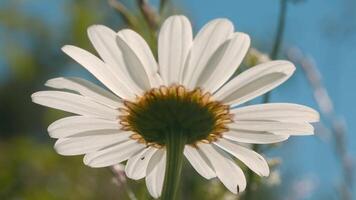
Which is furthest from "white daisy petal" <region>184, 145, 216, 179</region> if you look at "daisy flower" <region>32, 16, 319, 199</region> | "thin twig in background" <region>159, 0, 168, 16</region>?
"thin twig in background" <region>159, 0, 168, 16</region>

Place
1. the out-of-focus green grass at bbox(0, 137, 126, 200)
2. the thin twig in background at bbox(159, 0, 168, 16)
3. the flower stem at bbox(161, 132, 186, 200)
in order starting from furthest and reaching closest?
the out-of-focus green grass at bbox(0, 137, 126, 200) → the thin twig in background at bbox(159, 0, 168, 16) → the flower stem at bbox(161, 132, 186, 200)

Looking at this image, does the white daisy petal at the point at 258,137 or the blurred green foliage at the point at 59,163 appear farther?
the blurred green foliage at the point at 59,163

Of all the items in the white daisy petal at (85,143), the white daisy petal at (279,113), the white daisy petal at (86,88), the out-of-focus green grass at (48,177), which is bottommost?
the white daisy petal at (85,143)

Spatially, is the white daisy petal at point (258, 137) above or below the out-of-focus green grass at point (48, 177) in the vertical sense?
below

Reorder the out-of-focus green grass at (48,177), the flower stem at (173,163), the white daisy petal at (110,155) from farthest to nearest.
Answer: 1. the out-of-focus green grass at (48,177)
2. the white daisy petal at (110,155)
3. the flower stem at (173,163)

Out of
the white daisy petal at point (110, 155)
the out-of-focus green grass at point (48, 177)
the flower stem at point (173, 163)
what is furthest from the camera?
the out-of-focus green grass at point (48, 177)

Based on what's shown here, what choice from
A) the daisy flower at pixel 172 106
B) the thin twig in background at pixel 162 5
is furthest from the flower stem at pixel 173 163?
the thin twig in background at pixel 162 5

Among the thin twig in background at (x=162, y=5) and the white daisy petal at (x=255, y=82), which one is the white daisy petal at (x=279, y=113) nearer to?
the white daisy petal at (x=255, y=82)

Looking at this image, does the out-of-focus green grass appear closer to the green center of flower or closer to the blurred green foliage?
the blurred green foliage

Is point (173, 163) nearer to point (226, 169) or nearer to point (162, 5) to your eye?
point (226, 169)
